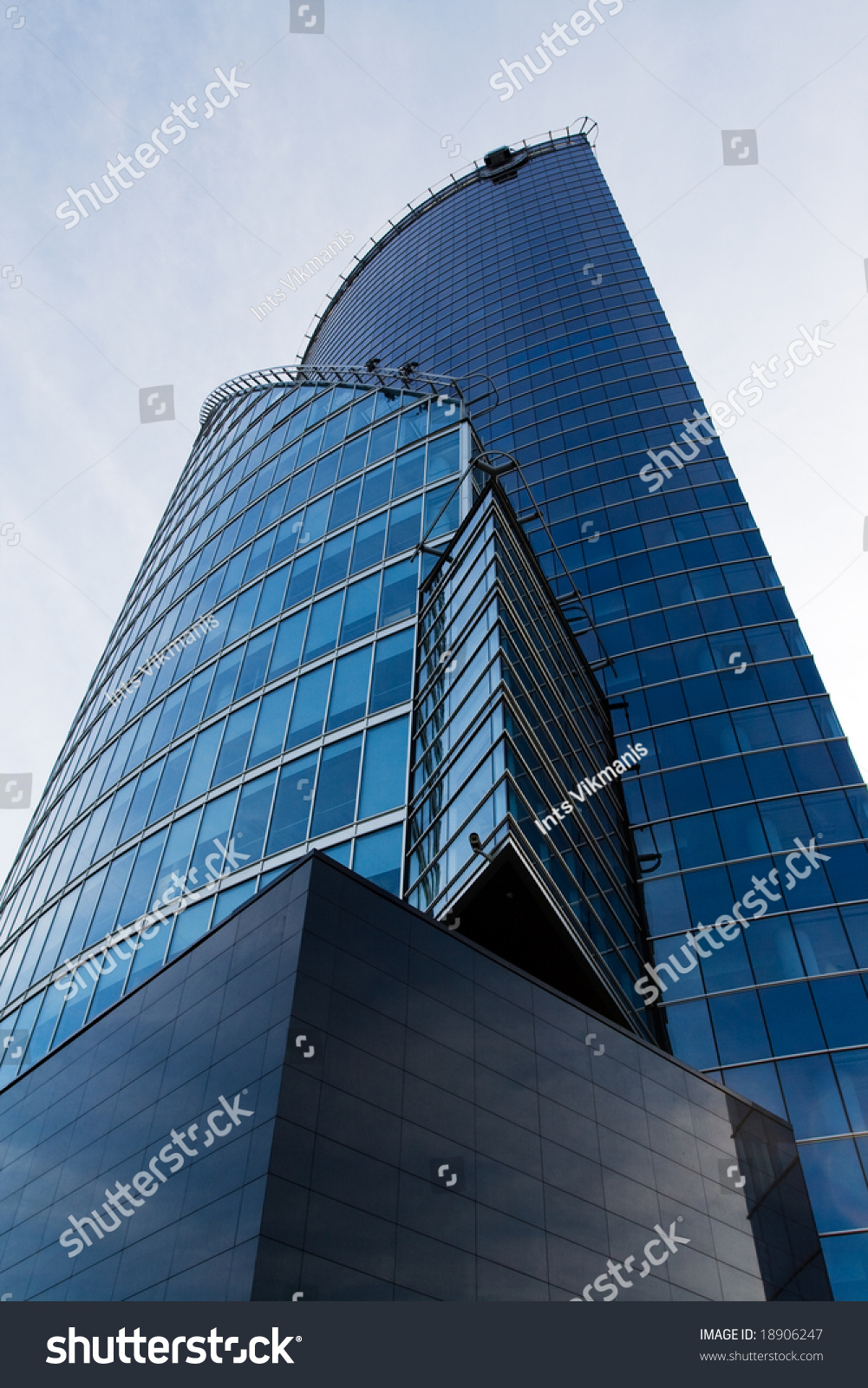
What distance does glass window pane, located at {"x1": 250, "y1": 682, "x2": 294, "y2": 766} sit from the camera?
1169 inches

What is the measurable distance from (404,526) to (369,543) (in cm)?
136

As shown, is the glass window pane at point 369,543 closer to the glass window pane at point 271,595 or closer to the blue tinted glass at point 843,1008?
the glass window pane at point 271,595

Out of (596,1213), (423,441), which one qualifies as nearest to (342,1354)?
(596,1213)

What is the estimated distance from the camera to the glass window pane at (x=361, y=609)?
31.0 m

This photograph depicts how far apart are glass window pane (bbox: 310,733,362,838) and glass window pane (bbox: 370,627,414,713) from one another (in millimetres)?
1241

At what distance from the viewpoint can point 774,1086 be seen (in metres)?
28.2

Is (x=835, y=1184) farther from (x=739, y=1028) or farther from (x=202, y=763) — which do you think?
(x=202, y=763)

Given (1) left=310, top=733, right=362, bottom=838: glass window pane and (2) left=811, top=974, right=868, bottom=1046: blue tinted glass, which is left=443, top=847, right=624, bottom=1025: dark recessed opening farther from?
(2) left=811, top=974, right=868, bottom=1046: blue tinted glass

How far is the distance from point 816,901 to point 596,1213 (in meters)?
17.3

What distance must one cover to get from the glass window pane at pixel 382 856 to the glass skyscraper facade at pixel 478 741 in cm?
7

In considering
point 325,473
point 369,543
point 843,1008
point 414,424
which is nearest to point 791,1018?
point 843,1008

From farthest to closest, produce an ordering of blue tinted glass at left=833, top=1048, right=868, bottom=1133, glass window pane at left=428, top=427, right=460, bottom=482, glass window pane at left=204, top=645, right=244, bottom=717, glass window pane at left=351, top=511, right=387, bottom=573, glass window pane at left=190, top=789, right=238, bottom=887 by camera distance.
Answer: glass window pane at left=428, top=427, right=460, bottom=482
glass window pane at left=204, top=645, right=244, bottom=717
glass window pane at left=351, top=511, right=387, bottom=573
glass window pane at left=190, top=789, right=238, bottom=887
blue tinted glass at left=833, top=1048, right=868, bottom=1133

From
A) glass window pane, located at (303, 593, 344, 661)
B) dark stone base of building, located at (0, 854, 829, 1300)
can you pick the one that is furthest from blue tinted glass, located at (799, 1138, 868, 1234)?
glass window pane, located at (303, 593, 344, 661)

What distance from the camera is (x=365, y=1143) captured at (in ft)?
46.7
